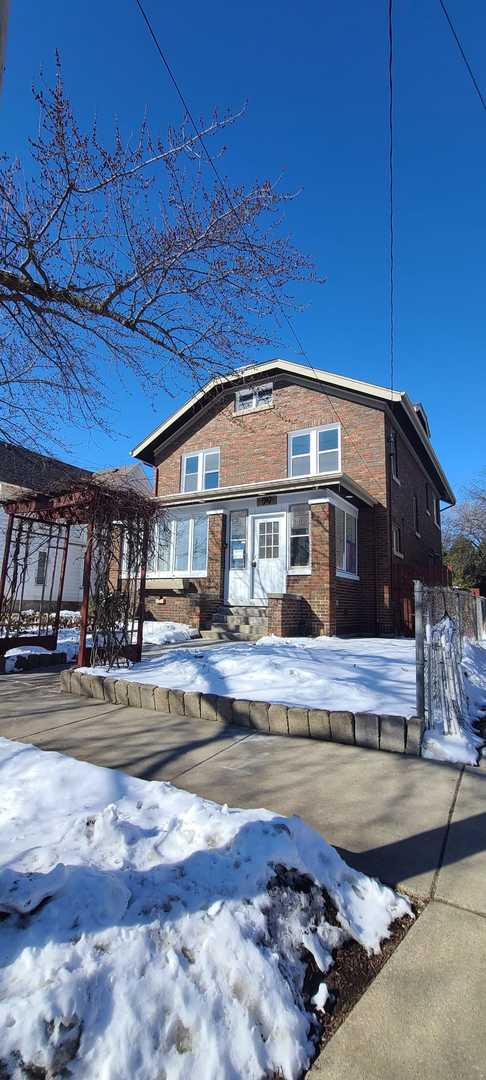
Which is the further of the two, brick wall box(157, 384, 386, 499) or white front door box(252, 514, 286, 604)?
brick wall box(157, 384, 386, 499)

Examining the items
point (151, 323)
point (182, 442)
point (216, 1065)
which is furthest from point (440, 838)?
point (182, 442)

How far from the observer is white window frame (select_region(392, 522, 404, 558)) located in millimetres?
14609

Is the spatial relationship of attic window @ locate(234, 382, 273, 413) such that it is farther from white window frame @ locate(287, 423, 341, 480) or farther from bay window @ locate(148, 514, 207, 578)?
bay window @ locate(148, 514, 207, 578)

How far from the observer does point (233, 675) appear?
590 centimetres

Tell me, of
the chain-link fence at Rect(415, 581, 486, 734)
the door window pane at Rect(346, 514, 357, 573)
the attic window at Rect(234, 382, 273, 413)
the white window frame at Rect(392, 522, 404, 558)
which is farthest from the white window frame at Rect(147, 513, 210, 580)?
the chain-link fence at Rect(415, 581, 486, 734)

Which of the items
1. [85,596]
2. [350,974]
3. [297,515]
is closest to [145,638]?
[85,596]

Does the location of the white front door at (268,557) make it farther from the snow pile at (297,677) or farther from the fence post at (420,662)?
the fence post at (420,662)

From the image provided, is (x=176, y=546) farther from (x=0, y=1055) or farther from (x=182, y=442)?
(x=0, y=1055)

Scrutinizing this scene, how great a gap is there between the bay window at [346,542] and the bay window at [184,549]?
13.3 ft

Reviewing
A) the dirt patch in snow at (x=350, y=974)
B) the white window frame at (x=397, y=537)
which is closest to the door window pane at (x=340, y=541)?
the white window frame at (x=397, y=537)

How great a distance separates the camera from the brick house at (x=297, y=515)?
1237cm

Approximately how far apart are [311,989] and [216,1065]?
1.47 ft

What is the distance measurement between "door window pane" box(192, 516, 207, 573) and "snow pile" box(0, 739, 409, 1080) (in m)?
12.4

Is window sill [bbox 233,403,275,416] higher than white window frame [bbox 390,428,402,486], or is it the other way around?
window sill [bbox 233,403,275,416]
